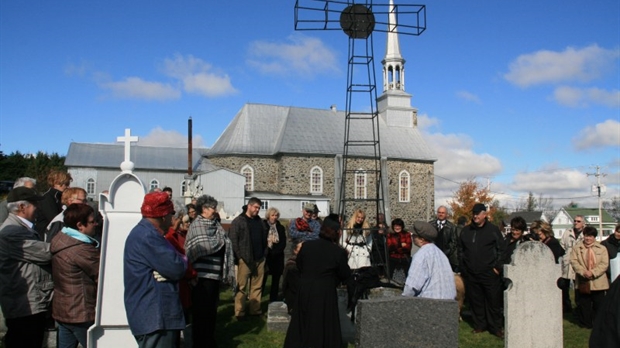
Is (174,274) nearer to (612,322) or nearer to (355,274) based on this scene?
(612,322)

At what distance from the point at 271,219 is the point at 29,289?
5.19m

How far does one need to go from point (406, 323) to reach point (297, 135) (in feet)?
134

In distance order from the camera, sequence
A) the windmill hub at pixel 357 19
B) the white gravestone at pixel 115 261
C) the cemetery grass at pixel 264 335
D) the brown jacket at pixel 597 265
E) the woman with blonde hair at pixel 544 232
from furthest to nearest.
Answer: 1. the woman with blonde hair at pixel 544 232
2. the brown jacket at pixel 597 265
3. the windmill hub at pixel 357 19
4. the cemetery grass at pixel 264 335
5. the white gravestone at pixel 115 261

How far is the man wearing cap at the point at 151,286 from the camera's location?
4.11 meters

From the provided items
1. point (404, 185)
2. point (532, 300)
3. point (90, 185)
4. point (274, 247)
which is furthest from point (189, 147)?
point (532, 300)

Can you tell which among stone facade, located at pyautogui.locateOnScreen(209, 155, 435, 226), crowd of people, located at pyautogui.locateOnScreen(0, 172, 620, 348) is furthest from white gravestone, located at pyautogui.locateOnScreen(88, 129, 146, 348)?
stone facade, located at pyautogui.locateOnScreen(209, 155, 435, 226)

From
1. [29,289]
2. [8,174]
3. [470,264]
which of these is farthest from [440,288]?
[8,174]

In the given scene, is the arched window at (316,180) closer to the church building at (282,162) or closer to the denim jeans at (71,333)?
the church building at (282,162)

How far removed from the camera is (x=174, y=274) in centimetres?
414

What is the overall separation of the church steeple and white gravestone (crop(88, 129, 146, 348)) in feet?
146

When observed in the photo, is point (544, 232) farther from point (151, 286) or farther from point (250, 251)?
point (151, 286)

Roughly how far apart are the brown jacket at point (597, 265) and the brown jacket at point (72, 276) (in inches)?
308

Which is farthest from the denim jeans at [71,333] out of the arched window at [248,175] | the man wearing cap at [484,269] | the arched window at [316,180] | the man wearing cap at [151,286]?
the arched window at [316,180]

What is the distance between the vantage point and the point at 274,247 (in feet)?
32.6
